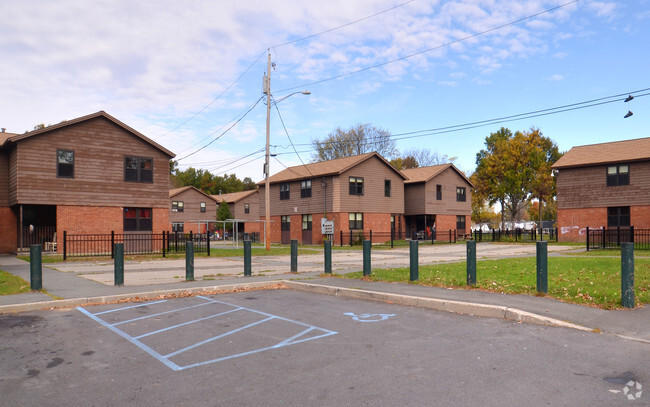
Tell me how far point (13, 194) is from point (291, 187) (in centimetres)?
2333

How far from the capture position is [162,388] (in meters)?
4.82

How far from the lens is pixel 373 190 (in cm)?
4241

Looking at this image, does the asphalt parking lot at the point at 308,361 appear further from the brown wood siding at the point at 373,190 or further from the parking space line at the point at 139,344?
the brown wood siding at the point at 373,190

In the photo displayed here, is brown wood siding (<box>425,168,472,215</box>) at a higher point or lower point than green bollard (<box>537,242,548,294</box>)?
higher

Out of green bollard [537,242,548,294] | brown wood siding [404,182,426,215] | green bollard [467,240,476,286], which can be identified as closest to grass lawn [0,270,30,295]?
green bollard [467,240,476,286]

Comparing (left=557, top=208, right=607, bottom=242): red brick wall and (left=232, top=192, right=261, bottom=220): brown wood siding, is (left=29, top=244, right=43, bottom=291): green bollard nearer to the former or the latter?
(left=557, top=208, right=607, bottom=242): red brick wall

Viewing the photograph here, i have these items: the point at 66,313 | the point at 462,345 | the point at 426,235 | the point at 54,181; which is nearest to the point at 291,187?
the point at 426,235

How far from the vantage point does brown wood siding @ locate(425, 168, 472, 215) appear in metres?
47.1

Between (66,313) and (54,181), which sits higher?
(54,181)

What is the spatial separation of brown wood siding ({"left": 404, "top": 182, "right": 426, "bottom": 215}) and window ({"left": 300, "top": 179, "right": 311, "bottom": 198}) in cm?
1168

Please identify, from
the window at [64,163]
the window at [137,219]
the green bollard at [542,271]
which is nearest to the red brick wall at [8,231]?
the window at [64,163]

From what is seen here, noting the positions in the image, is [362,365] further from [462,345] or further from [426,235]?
[426,235]

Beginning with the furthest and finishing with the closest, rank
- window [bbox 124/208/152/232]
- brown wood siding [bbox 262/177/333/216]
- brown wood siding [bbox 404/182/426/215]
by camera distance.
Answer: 1. brown wood siding [bbox 404/182/426/215]
2. brown wood siding [bbox 262/177/333/216]
3. window [bbox 124/208/152/232]

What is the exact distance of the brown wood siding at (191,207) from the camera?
208 feet
